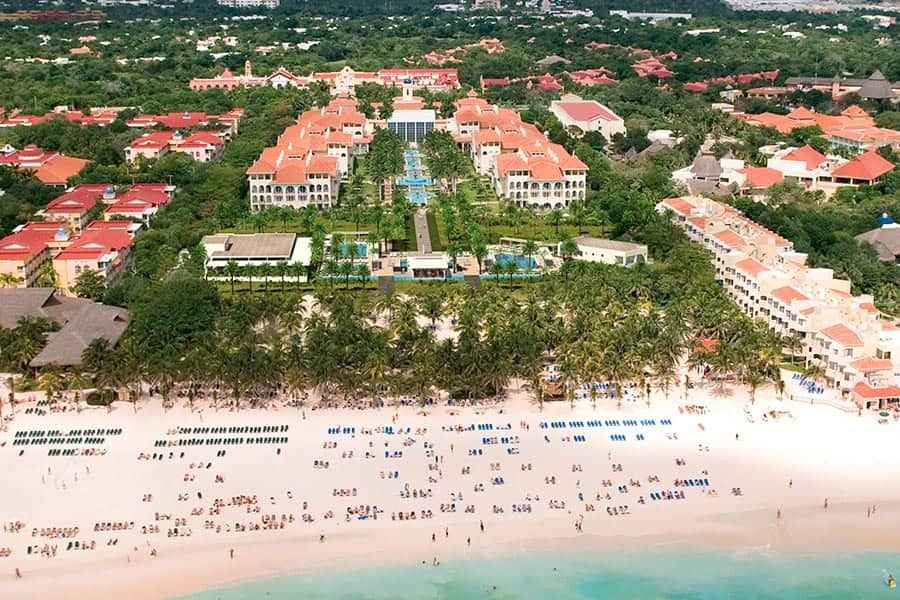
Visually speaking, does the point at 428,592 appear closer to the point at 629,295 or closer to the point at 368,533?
the point at 368,533

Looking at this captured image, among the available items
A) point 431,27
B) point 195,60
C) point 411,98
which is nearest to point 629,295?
point 411,98

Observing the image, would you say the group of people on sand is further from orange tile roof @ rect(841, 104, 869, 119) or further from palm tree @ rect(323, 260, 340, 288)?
orange tile roof @ rect(841, 104, 869, 119)

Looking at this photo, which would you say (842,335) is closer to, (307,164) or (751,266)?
(751,266)

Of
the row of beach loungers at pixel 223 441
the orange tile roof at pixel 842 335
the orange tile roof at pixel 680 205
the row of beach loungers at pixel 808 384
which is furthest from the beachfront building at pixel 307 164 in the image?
the orange tile roof at pixel 842 335

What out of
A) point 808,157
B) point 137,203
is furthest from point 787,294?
point 137,203

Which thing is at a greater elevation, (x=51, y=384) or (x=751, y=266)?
(x=751, y=266)
